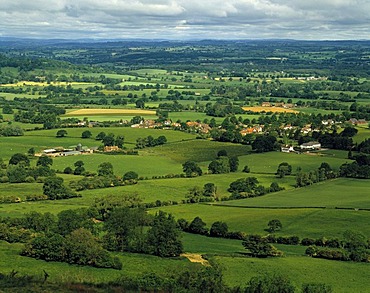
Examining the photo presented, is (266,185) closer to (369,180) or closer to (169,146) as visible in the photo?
(369,180)

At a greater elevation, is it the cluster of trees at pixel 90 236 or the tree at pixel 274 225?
the cluster of trees at pixel 90 236

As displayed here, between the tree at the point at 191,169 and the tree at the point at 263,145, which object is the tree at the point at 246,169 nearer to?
the tree at the point at 191,169

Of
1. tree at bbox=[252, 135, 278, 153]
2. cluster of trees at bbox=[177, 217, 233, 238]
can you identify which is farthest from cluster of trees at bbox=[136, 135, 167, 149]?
cluster of trees at bbox=[177, 217, 233, 238]

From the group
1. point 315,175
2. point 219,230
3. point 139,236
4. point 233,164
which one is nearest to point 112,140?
point 233,164

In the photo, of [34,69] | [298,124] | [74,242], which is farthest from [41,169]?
[34,69]

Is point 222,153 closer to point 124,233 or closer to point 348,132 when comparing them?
point 348,132

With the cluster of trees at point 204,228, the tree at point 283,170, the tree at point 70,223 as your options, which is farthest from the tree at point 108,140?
the tree at point 70,223
